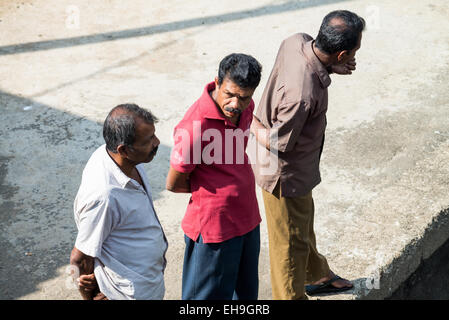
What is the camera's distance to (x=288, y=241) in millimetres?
3225

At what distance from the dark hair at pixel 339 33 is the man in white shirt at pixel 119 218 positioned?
1.04m

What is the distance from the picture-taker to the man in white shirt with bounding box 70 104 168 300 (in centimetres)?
245

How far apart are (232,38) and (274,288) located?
4.12 meters

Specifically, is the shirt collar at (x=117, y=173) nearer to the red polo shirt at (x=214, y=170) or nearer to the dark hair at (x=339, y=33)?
the red polo shirt at (x=214, y=170)

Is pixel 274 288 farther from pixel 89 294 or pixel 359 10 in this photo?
pixel 359 10

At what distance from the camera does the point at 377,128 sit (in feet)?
17.4

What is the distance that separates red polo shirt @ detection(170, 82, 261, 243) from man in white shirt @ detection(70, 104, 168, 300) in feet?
0.69

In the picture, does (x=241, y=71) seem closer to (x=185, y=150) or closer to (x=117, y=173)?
(x=185, y=150)

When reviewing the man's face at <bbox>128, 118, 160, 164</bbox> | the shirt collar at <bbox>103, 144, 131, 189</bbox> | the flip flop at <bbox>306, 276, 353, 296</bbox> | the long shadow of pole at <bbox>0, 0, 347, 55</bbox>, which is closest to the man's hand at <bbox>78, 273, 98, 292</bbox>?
the shirt collar at <bbox>103, 144, 131, 189</bbox>

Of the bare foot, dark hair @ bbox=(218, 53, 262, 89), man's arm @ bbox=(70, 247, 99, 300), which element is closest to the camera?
man's arm @ bbox=(70, 247, 99, 300)

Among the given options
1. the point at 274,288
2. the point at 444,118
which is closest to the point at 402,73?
the point at 444,118

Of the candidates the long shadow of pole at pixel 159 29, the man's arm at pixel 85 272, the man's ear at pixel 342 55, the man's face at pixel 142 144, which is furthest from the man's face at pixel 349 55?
the long shadow of pole at pixel 159 29

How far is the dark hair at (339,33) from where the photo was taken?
297 centimetres

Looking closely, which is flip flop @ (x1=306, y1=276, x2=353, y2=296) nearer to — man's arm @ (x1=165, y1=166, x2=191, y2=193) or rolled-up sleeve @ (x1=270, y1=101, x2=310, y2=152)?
rolled-up sleeve @ (x1=270, y1=101, x2=310, y2=152)
